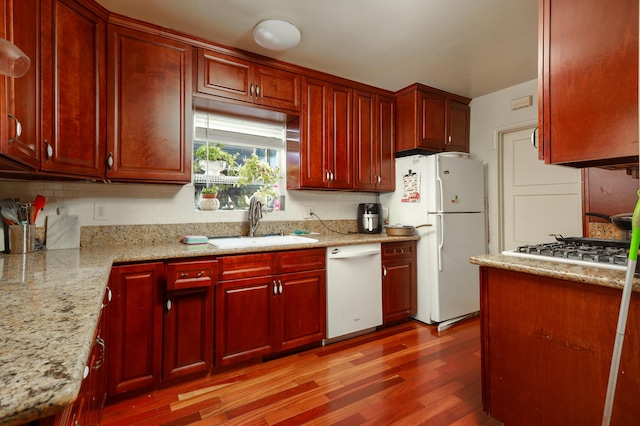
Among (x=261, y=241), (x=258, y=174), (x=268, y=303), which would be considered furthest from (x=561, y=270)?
(x=258, y=174)

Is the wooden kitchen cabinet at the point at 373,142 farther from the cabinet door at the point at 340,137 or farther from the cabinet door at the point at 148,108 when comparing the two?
the cabinet door at the point at 148,108

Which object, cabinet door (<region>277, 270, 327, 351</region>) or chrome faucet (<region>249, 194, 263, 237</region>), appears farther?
chrome faucet (<region>249, 194, 263, 237</region>)

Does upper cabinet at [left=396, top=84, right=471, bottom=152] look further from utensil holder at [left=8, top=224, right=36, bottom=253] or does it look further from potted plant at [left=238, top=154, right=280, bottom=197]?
utensil holder at [left=8, top=224, right=36, bottom=253]

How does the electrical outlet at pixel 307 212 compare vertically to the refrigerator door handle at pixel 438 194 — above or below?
below

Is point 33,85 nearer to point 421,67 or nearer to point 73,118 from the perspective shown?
point 73,118

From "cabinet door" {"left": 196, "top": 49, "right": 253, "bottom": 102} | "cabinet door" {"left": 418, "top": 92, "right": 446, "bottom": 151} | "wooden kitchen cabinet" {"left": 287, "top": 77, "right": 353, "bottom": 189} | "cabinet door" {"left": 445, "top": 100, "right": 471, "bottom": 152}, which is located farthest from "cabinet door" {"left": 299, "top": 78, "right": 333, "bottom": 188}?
"cabinet door" {"left": 445, "top": 100, "right": 471, "bottom": 152}

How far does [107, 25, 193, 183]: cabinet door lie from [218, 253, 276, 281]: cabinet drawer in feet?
2.21

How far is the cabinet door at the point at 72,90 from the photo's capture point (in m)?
1.66

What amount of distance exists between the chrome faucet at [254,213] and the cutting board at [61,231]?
1.19 m

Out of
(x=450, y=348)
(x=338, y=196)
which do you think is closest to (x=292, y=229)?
(x=338, y=196)

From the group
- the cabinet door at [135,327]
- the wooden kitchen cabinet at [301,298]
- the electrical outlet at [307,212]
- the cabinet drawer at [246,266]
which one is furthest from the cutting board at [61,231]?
the electrical outlet at [307,212]

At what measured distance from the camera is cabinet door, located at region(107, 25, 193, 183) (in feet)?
6.78

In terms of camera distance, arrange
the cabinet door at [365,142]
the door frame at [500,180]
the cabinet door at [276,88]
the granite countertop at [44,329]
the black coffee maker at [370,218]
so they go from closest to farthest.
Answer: the granite countertop at [44,329], the cabinet door at [276,88], the cabinet door at [365,142], the black coffee maker at [370,218], the door frame at [500,180]

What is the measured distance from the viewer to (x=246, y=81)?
2539mm
